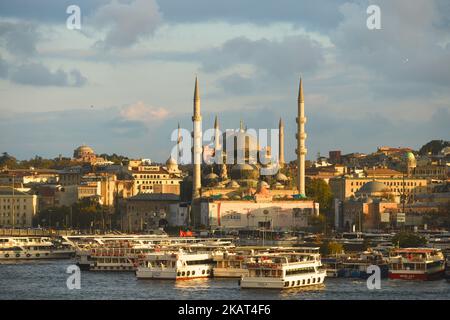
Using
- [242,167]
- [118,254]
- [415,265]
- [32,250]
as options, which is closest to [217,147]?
[242,167]

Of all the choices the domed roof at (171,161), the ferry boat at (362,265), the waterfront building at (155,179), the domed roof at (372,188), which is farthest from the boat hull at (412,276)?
the domed roof at (171,161)

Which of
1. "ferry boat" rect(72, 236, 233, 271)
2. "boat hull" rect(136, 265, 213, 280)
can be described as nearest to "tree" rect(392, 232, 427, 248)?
"ferry boat" rect(72, 236, 233, 271)

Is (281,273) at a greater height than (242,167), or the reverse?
(242,167)

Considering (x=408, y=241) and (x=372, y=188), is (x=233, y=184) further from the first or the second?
(x=408, y=241)

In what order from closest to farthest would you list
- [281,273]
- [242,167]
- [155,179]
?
[281,273], [242,167], [155,179]

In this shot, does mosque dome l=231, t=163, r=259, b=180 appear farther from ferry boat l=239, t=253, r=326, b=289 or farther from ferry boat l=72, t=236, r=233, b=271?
ferry boat l=239, t=253, r=326, b=289
